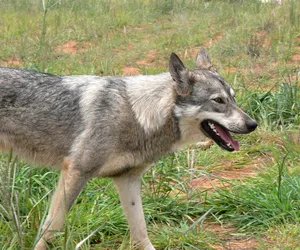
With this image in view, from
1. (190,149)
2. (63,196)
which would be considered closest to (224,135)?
(63,196)

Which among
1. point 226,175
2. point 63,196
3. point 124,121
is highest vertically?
point 124,121

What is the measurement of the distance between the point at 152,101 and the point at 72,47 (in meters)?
6.41

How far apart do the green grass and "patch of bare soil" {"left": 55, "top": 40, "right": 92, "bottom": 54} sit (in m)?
0.09

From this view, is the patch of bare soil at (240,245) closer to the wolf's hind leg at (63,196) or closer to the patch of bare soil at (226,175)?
the patch of bare soil at (226,175)

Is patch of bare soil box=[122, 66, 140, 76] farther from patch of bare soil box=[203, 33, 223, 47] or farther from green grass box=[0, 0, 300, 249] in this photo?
patch of bare soil box=[203, 33, 223, 47]

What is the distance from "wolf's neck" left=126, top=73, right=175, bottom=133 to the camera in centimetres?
371

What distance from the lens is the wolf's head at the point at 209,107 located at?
12.1 ft

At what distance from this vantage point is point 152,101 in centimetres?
377

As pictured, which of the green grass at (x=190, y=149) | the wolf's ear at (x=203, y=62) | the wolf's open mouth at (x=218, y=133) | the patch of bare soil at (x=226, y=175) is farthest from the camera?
the patch of bare soil at (x=226, y=175)

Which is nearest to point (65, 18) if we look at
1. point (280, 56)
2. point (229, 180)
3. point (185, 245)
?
point (280, 56)

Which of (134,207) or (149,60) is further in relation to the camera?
(149,60)

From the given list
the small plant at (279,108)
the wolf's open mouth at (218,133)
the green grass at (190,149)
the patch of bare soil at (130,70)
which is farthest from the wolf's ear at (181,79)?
the patch of bare soil at (130,70)

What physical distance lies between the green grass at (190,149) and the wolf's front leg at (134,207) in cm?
9

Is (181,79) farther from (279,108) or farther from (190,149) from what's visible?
(279,108)
